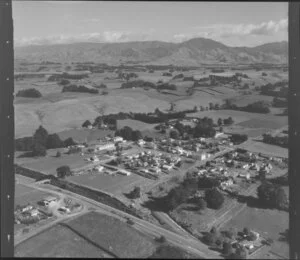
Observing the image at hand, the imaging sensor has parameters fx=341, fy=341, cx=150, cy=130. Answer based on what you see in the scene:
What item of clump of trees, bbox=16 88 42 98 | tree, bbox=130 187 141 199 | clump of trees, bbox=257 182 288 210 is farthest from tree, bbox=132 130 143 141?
clump of trees, bbox=16 88 42 98

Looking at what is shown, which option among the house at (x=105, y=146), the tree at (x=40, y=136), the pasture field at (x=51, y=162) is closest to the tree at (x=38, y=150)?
the pasture field at (x=51, y=162)

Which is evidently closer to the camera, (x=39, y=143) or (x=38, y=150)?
(x=38, y=150)

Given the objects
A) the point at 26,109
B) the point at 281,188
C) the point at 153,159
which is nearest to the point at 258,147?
the point at 153,159

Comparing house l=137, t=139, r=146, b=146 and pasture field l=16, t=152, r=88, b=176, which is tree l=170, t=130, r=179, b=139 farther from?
pasture field l=16, t=152, r=88, b=176

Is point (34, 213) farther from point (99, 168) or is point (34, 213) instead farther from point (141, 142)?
point (141, 142)

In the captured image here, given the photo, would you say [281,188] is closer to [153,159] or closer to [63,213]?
[63,213]

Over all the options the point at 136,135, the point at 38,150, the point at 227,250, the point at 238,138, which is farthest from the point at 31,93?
the point at 227,250
